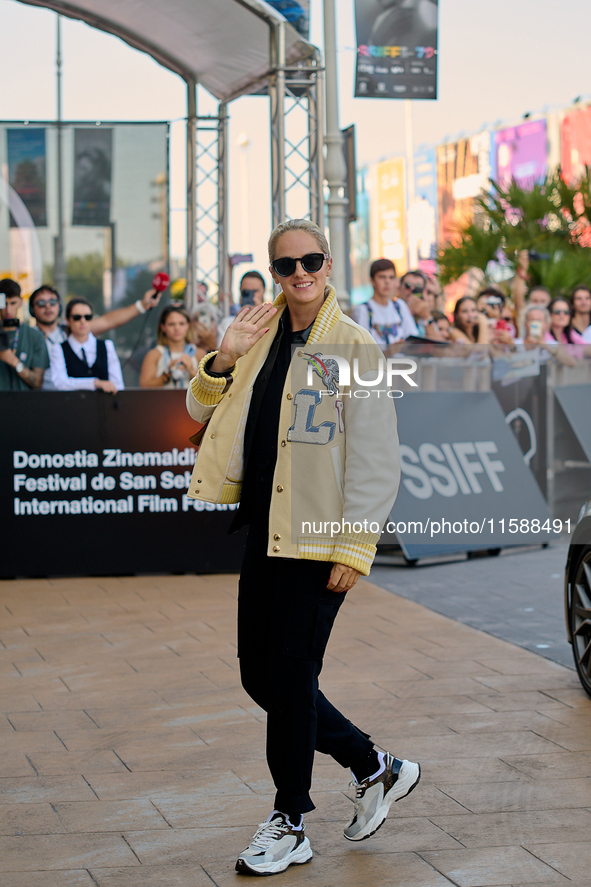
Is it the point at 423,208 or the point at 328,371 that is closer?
the point at 328,371

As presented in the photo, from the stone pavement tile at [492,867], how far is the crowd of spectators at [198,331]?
222 inches

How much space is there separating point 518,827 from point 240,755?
1260 millimetres

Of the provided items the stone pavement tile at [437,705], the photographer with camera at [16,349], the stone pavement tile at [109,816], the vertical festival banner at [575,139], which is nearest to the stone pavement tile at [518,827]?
the stone pavement tile at [109,816]

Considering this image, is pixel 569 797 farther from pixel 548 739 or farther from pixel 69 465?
pixel 69 465

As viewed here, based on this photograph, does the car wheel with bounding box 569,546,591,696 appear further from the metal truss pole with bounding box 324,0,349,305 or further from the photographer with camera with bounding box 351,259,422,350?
the metal truss pole with bounding box 324,0,349,305

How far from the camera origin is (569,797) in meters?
4.04

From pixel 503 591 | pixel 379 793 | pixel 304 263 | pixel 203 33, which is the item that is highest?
pixel 203 33

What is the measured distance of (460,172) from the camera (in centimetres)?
6456

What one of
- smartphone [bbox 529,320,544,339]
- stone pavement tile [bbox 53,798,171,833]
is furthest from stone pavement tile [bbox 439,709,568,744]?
smartphone [bbox 529,320,544,339]

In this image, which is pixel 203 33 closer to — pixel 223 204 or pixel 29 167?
pixel 223 204

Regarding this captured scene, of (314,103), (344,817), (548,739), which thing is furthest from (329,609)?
(314,103)

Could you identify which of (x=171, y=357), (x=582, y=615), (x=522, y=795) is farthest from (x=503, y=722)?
(x=171, y=357)

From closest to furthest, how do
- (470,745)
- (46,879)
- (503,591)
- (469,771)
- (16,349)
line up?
(46,879), (469,771), (470,745), (503,591), (16,349)

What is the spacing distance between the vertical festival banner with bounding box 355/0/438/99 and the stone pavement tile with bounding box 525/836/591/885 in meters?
11.1
